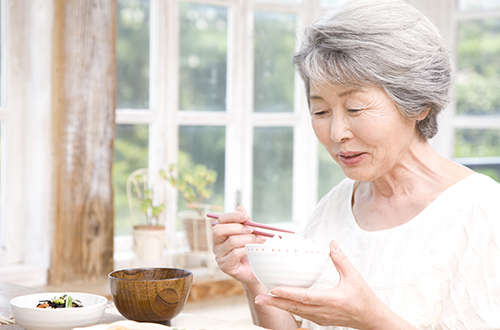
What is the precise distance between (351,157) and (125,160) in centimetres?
171

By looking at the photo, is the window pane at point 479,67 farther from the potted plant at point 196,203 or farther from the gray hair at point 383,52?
the gray hair at point 383,52

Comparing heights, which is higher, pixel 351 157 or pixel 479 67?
pixel 479 67

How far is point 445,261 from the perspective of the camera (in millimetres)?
1408

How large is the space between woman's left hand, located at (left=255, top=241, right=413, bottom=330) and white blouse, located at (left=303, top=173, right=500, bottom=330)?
0.25 m

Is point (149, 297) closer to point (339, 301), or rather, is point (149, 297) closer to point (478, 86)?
point (339, 301)

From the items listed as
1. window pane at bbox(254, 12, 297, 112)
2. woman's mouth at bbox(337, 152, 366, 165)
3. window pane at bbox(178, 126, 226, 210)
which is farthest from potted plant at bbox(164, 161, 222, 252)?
woman's mouth at bbox(337, 152, 366, 165)

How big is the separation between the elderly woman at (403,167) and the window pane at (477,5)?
237cm

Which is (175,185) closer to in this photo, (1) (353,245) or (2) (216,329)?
(1) (353,245)

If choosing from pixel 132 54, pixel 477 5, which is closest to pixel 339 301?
pixel 132 54

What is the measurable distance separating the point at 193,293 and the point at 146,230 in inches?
13.6

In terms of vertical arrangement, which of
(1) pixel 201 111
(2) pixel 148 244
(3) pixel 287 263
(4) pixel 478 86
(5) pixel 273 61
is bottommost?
(2) pixel 148 244

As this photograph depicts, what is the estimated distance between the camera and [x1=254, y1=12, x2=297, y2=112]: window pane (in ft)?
10.9

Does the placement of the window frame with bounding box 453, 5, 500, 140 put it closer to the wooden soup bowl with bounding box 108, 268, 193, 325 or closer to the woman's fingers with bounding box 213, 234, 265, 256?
the woman's fingers with bounding box 213, 234, 265, 256

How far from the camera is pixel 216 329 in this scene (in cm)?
110
